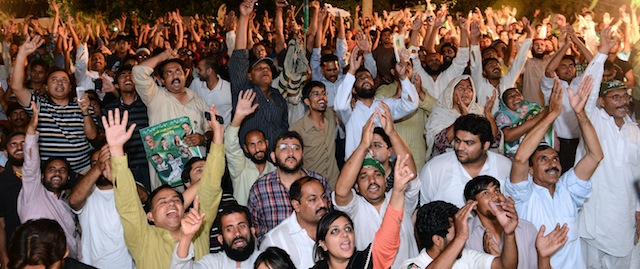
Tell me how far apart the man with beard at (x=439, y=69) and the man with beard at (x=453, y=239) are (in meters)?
4.11

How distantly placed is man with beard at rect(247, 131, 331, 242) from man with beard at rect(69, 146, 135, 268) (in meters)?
0.91

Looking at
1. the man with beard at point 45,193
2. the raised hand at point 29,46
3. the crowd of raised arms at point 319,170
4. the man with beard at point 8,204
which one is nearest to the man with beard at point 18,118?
the crowd of raised arms at point 319,170

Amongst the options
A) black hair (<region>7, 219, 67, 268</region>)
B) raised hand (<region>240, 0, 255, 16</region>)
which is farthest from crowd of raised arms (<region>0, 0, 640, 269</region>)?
raised hand (<region>240, 0, 255, 16</region>)

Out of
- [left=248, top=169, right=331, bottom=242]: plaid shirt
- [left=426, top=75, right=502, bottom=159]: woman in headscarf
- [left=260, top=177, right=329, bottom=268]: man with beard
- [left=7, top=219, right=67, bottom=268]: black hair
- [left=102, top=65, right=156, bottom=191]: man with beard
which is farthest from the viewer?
[left=426, top=75, right=502, bottom=159]: woman in headscarf

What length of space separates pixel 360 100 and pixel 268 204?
1964mm

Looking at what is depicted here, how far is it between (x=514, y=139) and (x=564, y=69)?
78.1 inches

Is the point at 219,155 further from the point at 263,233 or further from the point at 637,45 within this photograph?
the point at 637,45

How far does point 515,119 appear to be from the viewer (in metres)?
7.09

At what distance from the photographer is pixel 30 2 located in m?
20.7

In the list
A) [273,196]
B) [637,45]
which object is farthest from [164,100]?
[637,45]

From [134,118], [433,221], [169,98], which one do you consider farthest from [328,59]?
[433,221]

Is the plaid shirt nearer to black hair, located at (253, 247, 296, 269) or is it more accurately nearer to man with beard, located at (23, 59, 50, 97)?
black hair, located at (253, 247, 296, 269)

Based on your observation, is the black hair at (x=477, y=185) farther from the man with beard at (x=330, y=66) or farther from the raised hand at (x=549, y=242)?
the man with beard at (x=330, y=66)

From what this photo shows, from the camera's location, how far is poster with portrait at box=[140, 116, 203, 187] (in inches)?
253
